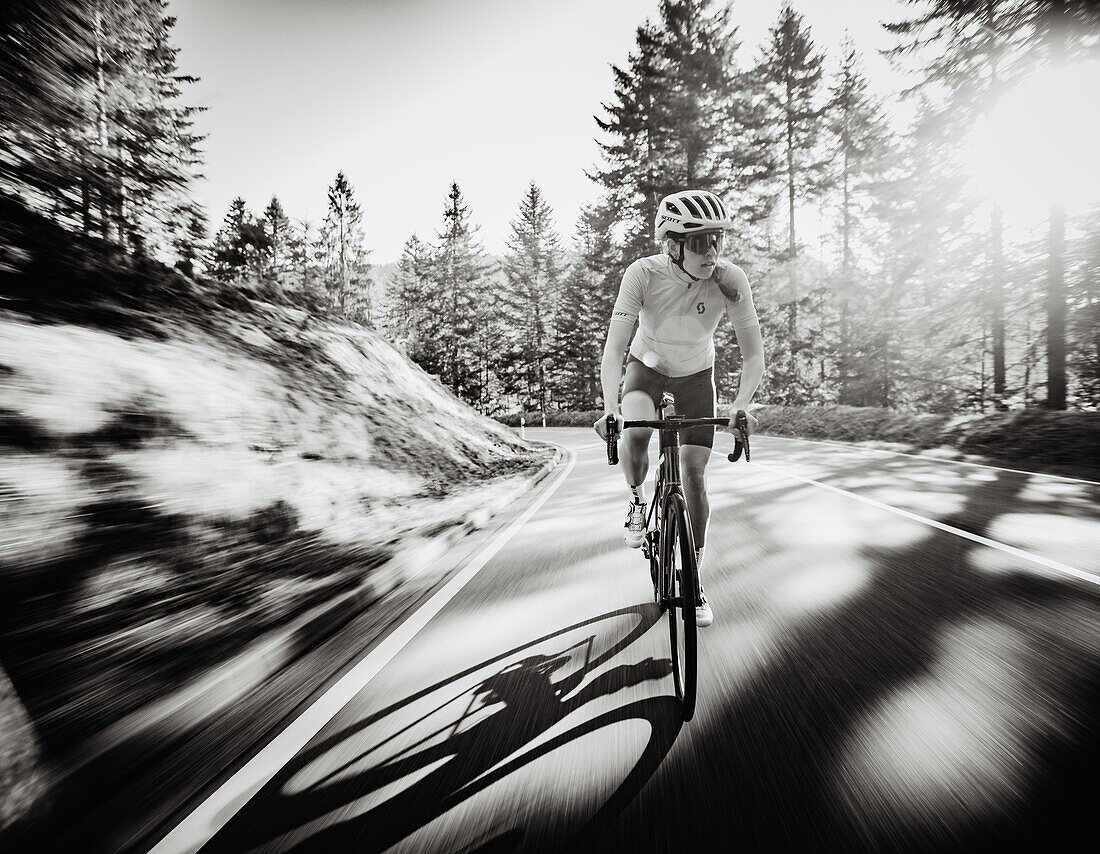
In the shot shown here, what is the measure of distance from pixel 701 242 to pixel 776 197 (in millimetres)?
26547

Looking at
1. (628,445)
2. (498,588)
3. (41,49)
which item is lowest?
(498,588)

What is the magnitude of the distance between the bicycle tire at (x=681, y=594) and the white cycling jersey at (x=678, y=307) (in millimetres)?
1001

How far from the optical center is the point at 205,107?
21.2 feet

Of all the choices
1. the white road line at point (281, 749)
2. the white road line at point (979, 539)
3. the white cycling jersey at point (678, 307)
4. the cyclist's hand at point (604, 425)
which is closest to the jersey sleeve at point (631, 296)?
the white cycling jersey at point (678, 307)

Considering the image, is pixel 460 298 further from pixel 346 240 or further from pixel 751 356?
pixel 751 356

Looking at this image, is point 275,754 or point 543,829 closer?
point 543,829

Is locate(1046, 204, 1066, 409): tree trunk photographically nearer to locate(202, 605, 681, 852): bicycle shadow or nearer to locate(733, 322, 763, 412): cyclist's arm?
locate(733, 322, 763, 412): cyclist's arm

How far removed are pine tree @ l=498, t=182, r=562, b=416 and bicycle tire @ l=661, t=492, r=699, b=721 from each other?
4538 cm

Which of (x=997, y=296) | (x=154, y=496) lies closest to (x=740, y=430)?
(x=154, y=496)

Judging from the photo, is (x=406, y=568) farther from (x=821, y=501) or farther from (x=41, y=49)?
(x=821, y=501)

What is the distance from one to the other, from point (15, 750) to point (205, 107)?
22.0 ft

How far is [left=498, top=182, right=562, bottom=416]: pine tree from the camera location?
48.8m

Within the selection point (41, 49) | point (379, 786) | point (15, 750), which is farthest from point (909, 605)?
point (41, 49)

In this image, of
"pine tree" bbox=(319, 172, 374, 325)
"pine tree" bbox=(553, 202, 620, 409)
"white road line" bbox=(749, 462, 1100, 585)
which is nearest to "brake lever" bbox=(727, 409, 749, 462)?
"white road line" bbox=(749, 462, 1100, 585)
